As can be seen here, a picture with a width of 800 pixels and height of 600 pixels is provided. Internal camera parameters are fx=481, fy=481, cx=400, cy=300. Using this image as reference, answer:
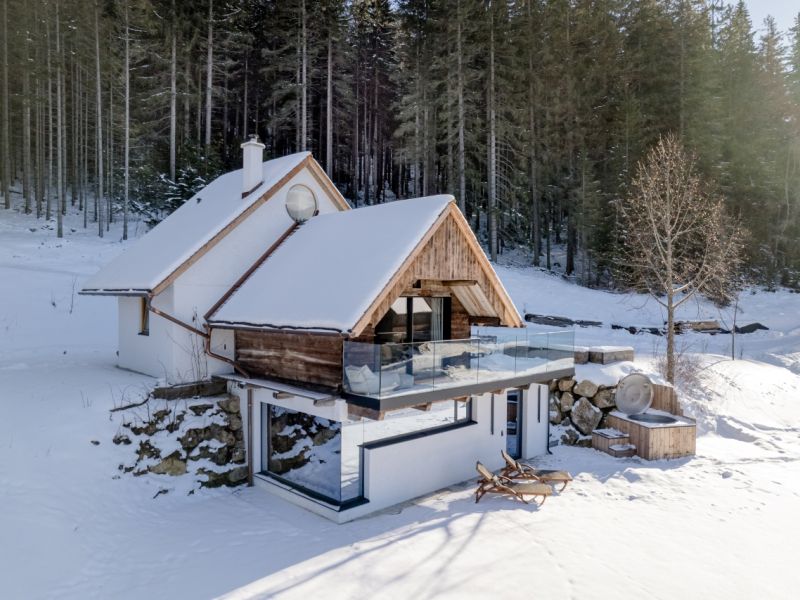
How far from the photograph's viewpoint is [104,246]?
2498cm

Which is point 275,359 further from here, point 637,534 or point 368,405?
point 637,534

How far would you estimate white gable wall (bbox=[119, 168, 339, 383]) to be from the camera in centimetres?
1212

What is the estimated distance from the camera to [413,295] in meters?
12.3

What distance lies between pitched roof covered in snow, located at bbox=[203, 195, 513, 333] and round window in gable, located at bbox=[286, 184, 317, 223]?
38.2 inches

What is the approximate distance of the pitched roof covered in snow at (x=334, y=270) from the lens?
9.80 meters

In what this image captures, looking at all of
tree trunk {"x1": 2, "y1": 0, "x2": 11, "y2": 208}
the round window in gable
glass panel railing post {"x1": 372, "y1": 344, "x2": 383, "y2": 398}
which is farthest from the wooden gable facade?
tree trunk {"x1": 2, "y1": 0, "x2": 11, "y2": 208}

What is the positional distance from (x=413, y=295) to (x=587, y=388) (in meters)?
6.93

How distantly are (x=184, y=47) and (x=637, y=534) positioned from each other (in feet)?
108

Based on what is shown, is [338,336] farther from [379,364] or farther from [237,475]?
[237,475]

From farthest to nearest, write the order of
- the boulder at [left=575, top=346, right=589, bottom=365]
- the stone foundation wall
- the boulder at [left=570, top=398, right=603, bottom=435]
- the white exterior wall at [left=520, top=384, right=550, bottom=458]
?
the boulder at [left=575, top=346, right=589, bottom=365], the boulder at [left=570, top=398, right=603, bottom=435], the white exterior wall at [left=520, top=384, right=550, bottom=458], the stone foundation wall

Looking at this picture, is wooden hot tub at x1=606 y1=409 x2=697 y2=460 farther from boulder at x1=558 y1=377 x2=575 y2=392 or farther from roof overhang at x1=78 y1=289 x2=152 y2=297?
roof overhang at x1=78 y1=289 x2=152 y2=297

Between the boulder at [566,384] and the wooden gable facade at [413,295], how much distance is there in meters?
3.32

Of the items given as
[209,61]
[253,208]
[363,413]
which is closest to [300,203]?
[253,208]

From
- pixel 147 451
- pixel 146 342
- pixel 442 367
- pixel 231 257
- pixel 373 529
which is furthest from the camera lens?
pixel 146 342
